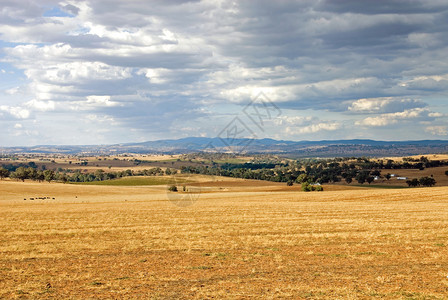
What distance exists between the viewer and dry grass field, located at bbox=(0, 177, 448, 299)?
49.9 feet

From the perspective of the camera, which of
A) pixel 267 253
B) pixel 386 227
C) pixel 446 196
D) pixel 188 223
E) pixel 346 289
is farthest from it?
pixel 446 196

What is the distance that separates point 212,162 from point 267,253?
456ft

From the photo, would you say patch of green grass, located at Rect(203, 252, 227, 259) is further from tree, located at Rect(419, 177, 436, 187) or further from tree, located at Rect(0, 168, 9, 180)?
tree, located at Rect(0, 168, 9, 180)

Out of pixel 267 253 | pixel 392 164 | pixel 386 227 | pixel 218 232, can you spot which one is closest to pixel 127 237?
pixel 218 232

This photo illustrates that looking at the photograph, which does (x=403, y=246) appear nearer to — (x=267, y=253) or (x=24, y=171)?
(x=267, y=253)

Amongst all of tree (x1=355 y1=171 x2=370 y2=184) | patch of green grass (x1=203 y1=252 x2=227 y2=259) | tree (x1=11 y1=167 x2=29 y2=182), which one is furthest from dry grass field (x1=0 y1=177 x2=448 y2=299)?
tree (x1=11 y1=167 x2=29 y2=182)

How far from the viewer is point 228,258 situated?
20656mm

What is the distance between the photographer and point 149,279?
17.0 meters

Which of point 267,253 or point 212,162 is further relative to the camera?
point 212,162

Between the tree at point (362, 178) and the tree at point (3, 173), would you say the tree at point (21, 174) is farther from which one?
the tree at point (362, 178)

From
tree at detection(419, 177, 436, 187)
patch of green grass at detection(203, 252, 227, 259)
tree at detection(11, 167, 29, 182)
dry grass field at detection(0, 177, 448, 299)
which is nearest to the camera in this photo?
dry grass field at detection(0, 177, 448, 299)

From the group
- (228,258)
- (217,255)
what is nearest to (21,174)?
(217,255)

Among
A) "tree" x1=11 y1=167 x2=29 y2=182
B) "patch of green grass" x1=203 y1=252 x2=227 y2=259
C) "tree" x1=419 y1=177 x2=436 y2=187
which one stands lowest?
"tree" x1=419 y1=177 x2=436 y2=187

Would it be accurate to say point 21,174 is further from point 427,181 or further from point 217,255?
point 217,255
